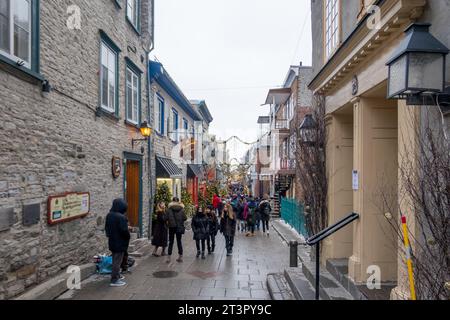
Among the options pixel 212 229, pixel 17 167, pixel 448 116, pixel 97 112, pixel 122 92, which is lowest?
pixel 212 229

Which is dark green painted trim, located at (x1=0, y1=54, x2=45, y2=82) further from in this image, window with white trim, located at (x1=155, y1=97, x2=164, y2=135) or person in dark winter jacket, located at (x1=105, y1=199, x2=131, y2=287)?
window with white trim, located at (x1=155, y1=97, x2=164, y2=135)

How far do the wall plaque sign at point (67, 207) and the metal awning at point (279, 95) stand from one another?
19.6 m

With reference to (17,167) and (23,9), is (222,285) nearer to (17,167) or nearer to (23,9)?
(17,167)

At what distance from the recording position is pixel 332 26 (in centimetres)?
784

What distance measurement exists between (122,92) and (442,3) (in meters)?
9.42

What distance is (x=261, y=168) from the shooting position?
37.5m

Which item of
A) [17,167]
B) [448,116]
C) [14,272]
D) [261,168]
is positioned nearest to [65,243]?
[14,272]

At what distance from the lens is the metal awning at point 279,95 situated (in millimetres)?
25953

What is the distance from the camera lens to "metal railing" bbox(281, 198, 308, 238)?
48.1 ft

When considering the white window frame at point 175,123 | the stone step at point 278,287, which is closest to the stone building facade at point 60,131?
the stone step at point 278,287

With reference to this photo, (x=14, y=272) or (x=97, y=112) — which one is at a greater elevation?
(x=97, y=112)

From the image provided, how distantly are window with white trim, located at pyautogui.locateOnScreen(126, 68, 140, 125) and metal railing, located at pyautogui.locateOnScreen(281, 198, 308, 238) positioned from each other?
7.19 metres

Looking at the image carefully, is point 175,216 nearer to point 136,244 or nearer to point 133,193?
point 136,244

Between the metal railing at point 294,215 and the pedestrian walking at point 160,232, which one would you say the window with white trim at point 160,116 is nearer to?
the pedestrian walking at point 160,232
